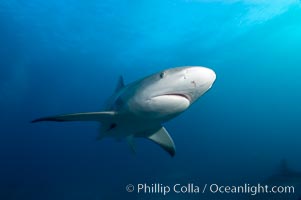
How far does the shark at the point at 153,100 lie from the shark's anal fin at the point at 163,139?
0.08 meters

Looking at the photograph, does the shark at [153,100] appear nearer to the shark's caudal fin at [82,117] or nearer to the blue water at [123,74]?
the shark's caudal fin at [82,117]

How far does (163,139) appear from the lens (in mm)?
5855

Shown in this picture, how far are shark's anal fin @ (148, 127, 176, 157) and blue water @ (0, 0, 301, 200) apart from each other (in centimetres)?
1631

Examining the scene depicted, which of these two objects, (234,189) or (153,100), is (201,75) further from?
(234,189)

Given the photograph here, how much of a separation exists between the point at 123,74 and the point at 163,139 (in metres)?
32.1

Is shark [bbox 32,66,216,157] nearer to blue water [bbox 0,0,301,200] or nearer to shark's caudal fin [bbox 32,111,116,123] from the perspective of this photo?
shark's caudal fin [bbox 32,111,116,123]

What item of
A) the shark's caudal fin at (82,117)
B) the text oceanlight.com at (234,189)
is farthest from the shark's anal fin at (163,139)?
the text oceanlight.com at (234,189)

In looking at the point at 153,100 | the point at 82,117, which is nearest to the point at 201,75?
the point at 153,100

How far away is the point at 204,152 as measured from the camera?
222 feet

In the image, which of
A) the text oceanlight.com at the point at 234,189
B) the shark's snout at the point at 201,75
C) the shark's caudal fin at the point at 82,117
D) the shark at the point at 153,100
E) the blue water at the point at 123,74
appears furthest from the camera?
the blue water at the point at 123,74

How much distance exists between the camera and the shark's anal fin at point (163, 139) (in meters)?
5.74

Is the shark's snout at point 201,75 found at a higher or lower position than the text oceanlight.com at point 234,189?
lower

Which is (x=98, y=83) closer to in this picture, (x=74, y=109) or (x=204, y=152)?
(x=74, y=109)

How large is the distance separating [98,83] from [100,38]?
52.2ft
